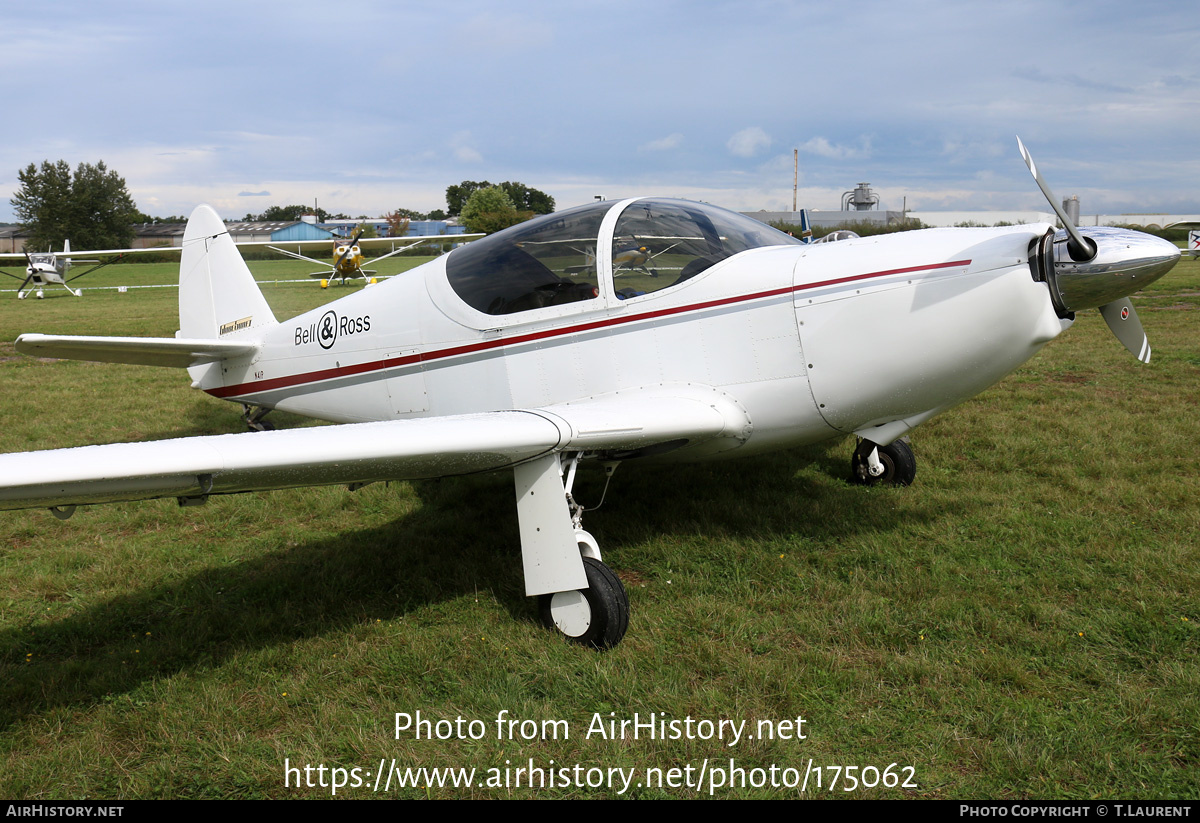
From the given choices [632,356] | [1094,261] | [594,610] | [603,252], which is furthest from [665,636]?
[1094,261]

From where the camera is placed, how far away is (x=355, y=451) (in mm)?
3027

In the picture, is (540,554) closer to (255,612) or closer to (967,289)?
(255,612)

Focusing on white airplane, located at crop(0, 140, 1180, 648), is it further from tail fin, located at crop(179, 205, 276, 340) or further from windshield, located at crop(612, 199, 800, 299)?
tail fin, located at crop(179, 205, 276, 340)

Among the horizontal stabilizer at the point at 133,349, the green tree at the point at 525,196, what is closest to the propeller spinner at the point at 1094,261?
the horizontal stabilizer at the point at 133,349

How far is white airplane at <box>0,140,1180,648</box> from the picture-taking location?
10.1 feet

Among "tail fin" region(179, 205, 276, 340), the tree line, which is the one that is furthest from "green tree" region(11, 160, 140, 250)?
"tail fin" region(179, 205, 276, 340)

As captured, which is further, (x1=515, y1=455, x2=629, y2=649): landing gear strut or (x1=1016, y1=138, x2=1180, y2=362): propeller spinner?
(x1=515, y1=455, x2=629, y2=649): landing gear strut

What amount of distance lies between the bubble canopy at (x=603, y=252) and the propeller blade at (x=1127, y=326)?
1.78m

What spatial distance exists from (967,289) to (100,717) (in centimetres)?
431

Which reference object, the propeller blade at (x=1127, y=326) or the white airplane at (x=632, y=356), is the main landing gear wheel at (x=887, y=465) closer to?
the white airplane at (x=632, y=356)

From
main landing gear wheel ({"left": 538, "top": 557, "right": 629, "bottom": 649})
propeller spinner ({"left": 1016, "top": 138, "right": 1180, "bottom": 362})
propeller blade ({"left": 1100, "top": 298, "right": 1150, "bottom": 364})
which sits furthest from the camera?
propeller blade ({"left": 1100, "top": 298, "right": 1150, "bottom": 364})

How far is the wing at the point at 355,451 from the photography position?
2.47 meters

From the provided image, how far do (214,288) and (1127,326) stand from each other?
23.7 feet

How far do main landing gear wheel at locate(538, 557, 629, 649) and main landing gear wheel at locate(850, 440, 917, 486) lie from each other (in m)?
2.85
